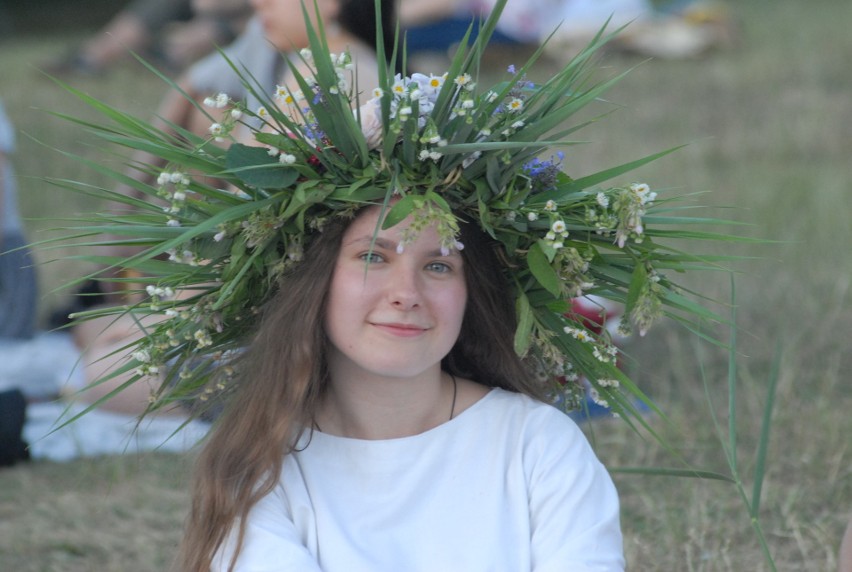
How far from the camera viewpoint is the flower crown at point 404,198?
242 cm

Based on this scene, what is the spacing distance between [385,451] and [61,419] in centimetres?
242

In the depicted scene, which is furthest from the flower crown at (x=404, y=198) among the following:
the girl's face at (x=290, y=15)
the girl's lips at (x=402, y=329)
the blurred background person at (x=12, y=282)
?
the blurred background person at (x=12, y=282)

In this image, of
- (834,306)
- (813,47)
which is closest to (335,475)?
(834,306)

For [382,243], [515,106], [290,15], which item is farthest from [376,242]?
[290,15]

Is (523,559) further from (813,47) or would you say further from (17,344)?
(813,47)

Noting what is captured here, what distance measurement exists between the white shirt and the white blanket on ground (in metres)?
1.94

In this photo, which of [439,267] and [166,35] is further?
[166,35]

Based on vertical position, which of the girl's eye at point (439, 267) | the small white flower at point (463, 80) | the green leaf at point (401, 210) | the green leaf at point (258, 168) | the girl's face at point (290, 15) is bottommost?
the girl's eye at point (439, 267)

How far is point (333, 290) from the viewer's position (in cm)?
261

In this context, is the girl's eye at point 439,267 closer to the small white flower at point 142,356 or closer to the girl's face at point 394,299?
the girl's face at point 394,299

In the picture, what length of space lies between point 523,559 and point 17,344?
335 centimetres

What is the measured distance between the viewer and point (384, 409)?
272 cm

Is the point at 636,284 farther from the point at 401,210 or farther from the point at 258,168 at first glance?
the point at 258,168

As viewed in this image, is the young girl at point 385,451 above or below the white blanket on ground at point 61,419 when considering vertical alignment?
above
